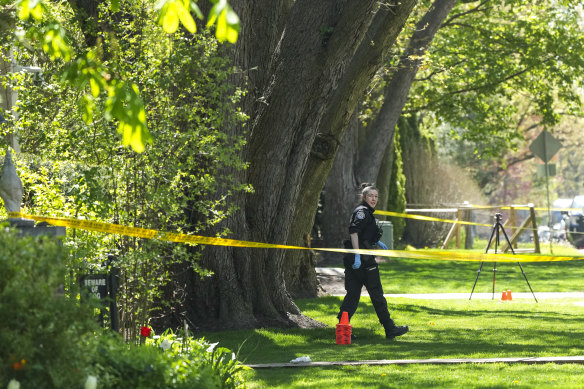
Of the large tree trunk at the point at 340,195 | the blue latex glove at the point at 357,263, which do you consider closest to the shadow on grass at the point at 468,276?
the large tree trunk at the point at 340,195

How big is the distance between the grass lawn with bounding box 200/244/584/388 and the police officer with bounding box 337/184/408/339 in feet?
1.12

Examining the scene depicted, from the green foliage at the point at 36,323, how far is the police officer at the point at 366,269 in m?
6.30

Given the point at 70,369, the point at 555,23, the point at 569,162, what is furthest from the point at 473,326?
A: the point at 569,162

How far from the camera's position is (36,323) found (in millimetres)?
4672

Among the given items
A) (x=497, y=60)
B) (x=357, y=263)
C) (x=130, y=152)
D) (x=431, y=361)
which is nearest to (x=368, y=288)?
(x=357, y=263)

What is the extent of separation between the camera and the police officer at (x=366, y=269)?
10914 mm

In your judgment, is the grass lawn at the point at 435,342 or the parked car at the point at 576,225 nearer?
the grass lawn at the point at 435,342

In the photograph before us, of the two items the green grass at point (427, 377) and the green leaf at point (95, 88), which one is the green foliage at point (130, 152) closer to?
the green grass at point (427, 377)

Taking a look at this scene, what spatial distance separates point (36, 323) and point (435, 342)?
6851 mm

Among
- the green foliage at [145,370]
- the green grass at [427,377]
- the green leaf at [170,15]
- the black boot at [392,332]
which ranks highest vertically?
the green leaf at [170,15]

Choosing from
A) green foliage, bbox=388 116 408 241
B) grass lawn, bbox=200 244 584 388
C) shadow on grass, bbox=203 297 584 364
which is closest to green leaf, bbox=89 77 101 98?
grass lawn, bbox=200 244 584 388

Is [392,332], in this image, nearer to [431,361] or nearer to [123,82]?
[431,361]

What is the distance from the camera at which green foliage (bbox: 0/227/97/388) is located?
181 inches

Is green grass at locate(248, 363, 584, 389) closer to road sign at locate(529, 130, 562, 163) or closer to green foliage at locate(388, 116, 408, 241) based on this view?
road sign at locate(529, 130, 562, 163)
